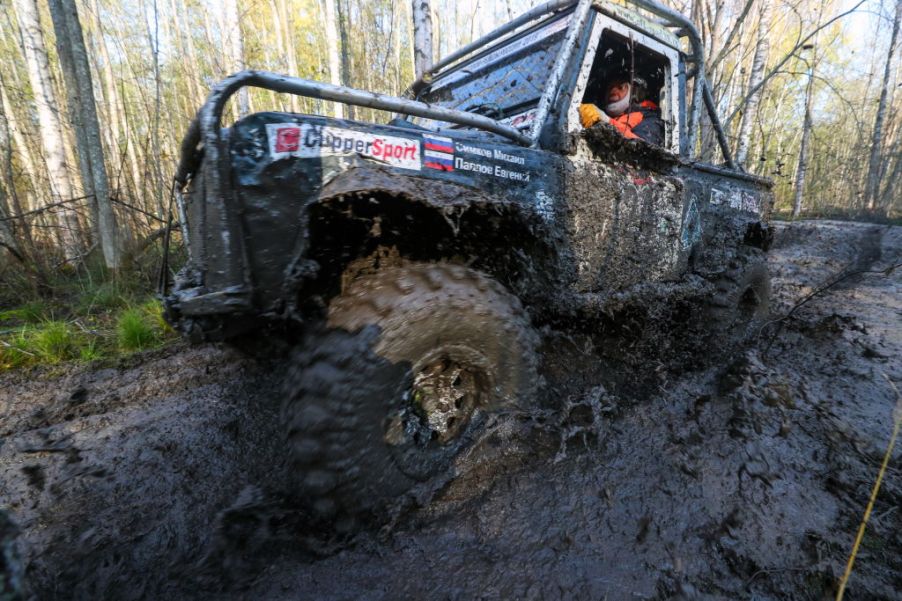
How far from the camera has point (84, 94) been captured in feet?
16.6

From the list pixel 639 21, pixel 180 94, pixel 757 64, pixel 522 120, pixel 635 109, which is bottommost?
pixel 522 120

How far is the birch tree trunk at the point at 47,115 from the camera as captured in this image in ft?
18.1

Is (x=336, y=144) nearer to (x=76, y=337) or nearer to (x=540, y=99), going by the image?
(x=540, y=99)

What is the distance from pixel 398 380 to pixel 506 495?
2.29 ft

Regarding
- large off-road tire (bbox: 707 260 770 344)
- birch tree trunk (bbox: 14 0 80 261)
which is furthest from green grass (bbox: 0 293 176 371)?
large off-road tire (bbox: 707 260 770 344)

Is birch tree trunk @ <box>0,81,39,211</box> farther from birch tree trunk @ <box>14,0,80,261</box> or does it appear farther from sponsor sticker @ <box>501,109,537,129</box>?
sponsor sticker @ <box>501,109,537,129</box>

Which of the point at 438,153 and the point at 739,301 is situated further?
the point at 739,301

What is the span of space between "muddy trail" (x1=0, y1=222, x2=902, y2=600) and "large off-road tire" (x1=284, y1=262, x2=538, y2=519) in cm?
15

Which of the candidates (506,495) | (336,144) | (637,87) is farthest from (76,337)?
(637,87)

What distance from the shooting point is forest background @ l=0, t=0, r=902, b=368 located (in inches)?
188

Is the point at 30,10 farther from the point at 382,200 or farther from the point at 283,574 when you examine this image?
the point at 283,574

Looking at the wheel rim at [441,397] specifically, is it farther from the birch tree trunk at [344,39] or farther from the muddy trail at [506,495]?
the birch tree trunk at [344,39]

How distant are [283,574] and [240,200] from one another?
1236 millimetres

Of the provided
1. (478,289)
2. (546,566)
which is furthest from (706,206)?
(546,566)
